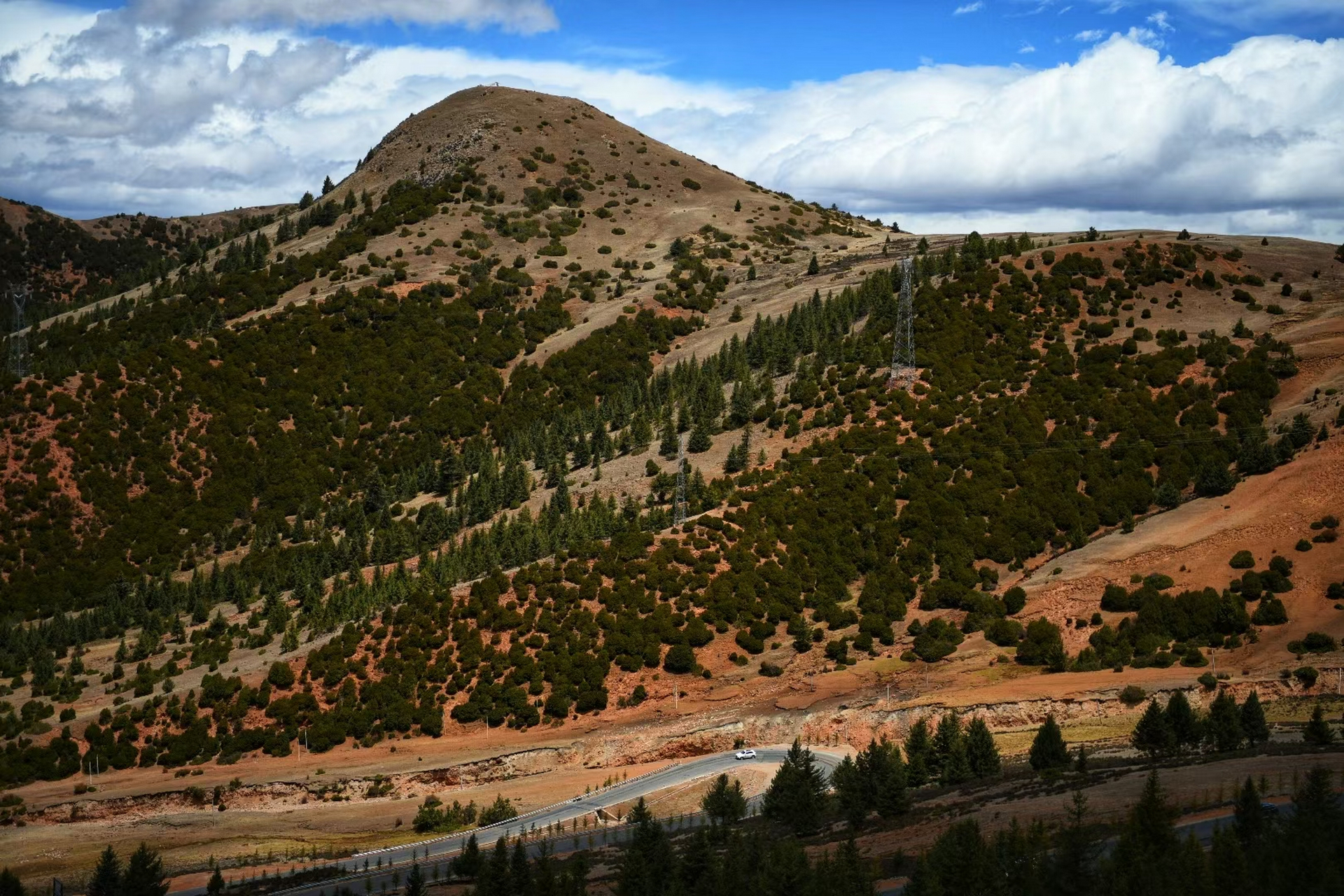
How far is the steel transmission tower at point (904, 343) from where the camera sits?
84312 millimetres

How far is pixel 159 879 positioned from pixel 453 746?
77.2 feet

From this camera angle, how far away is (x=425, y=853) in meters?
50.3

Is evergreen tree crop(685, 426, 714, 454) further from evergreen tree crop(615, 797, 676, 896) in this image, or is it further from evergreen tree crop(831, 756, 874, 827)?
evergreen tree crop(615, 797, 676, 896)

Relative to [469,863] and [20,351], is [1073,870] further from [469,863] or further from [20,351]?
[20,351]

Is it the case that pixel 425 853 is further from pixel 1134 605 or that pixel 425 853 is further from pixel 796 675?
pixel 1134 605

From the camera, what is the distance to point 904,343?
93.2 meters

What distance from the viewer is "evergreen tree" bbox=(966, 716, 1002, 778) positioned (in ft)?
168

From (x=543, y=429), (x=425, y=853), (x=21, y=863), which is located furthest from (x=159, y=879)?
(x=543, y=429)

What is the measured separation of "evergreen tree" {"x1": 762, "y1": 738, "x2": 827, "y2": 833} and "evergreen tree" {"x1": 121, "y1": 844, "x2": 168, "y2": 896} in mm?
22231

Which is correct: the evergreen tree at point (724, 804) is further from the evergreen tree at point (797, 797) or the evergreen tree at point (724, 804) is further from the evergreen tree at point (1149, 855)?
the evergreen tree at point (1149, 855)

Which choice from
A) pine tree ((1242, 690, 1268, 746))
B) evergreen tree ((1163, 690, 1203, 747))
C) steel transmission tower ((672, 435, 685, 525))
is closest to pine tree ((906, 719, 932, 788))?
evergreen tree ((1163, 690, 1203, 747))

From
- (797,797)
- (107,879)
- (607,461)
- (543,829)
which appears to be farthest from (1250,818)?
(607,461)

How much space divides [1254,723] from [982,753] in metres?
10.2

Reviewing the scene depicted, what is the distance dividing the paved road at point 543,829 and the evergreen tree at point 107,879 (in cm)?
472
